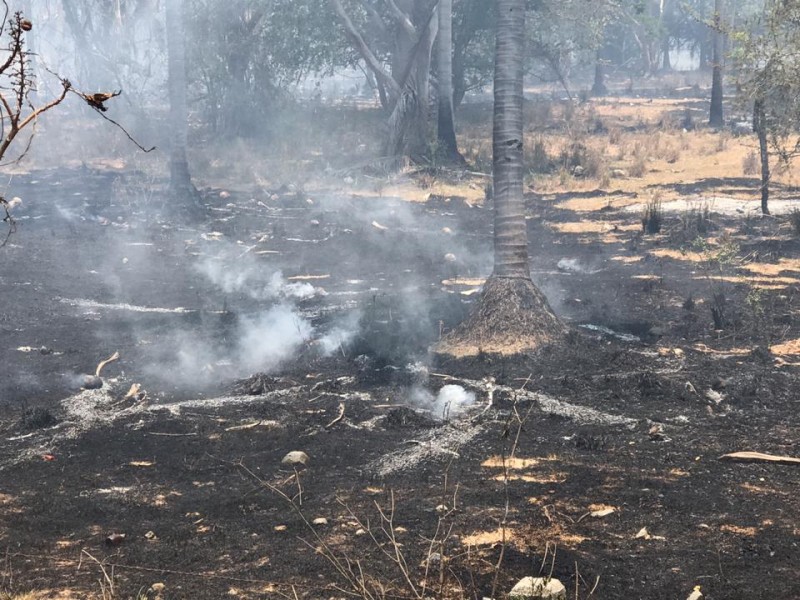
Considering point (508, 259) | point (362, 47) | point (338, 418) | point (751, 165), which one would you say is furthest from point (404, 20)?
point (338, 418)

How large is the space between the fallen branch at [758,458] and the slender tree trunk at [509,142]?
3429 millimetres

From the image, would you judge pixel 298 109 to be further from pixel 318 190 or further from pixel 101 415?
pixel 101 415

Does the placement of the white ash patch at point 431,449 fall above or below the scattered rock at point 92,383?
below

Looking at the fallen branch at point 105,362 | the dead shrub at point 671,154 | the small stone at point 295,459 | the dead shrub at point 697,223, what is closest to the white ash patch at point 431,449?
the small stone at point 295,459

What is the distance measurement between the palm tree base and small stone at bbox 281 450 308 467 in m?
2.70

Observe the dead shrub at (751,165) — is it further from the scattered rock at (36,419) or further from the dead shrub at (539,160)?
the scattered rock at (36,419)

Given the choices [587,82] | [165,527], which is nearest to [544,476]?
[165,527]

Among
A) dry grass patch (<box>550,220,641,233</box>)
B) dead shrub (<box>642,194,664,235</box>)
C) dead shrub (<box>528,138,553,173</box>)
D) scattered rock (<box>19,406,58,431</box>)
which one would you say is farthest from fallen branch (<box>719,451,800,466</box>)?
dead shrub (<box>528,138,553,173</box>)

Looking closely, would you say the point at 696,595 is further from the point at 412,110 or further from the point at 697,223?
the point at 412,110

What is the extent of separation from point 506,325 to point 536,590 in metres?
4.90

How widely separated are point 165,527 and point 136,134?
73.0 feet

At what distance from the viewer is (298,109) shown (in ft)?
85.0

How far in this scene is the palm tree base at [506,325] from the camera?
27.4ft

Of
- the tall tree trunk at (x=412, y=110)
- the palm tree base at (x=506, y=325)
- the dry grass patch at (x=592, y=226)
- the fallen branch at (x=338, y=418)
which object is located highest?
the tall tree trunk at (x=412, y=110)
